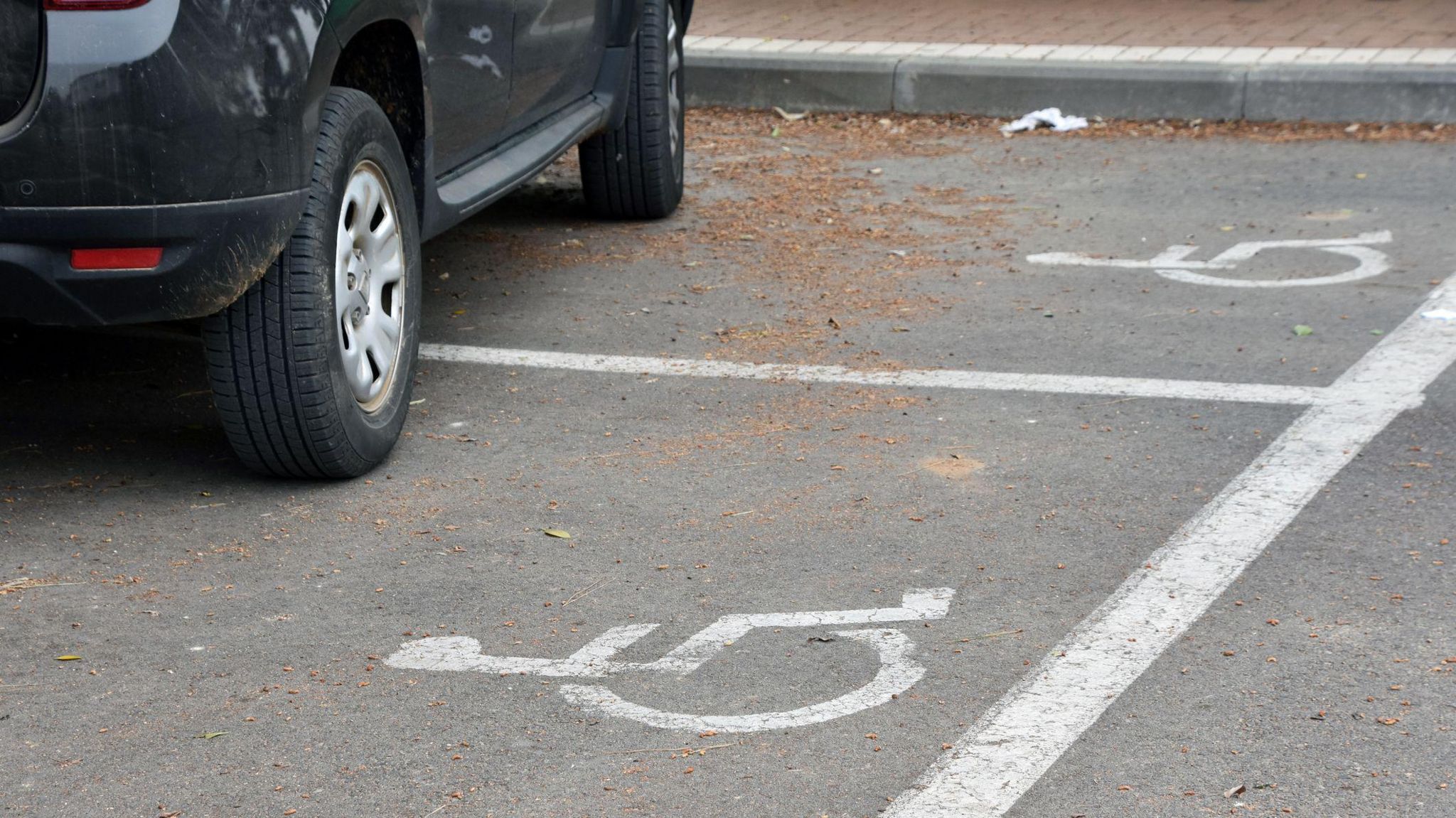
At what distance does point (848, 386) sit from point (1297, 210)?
3.03 metres

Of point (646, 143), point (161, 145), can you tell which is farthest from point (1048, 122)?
point (161, 145)

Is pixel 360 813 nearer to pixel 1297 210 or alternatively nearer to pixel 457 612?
pixel 457 612

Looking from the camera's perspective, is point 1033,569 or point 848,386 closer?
point 1033,569

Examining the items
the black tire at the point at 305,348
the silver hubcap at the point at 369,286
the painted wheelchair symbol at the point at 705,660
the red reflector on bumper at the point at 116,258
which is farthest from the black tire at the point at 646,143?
the painted wheelchair symbol at the point at 705,660

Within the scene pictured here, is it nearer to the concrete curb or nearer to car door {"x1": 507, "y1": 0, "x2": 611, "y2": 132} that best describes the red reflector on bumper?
car door {"x1": 507, "y1": 0, "x2": 611, "y2": 132}

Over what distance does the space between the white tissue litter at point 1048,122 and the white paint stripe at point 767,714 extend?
600 cm

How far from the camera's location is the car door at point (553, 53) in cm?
500

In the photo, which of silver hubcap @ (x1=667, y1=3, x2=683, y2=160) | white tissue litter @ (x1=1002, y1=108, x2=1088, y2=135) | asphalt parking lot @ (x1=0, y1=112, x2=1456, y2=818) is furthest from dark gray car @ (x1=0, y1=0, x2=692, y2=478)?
white tissue litter @ (x1=1002, y1=108, x2=1088, y2=135)

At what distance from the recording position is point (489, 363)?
202 inches

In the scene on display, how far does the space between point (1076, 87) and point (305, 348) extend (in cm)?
601

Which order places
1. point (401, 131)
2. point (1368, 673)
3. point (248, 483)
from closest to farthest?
point (1368, 673) → point (248, 483) → point (401, 131)

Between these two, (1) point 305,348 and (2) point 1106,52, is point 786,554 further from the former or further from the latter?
(2) point 1106,52

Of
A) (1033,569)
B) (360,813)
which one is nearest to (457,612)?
(360,813)

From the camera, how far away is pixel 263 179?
11.8 feet
